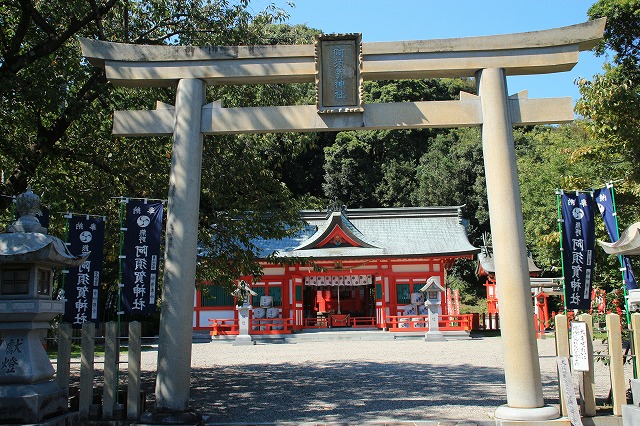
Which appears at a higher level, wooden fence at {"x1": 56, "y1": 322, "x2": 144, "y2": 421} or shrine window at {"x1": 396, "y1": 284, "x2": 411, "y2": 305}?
shrine window at {"x1": 396, "y1": 284, "x2": 411, "y2": 305}

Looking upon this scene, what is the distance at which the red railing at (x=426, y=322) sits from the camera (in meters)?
21.9

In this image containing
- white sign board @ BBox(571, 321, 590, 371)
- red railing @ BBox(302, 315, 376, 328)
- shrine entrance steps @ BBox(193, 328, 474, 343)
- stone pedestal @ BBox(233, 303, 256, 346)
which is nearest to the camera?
white sign board @ BBox(571, 321, 590, 371)

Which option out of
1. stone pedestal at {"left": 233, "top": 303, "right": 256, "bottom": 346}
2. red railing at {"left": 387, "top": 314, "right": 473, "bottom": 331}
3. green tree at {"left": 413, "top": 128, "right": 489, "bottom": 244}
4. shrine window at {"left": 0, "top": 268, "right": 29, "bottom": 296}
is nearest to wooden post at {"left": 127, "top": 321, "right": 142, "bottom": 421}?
shrine window at {"left": 0, "top": 268, "right": 29, "bottom": 296}

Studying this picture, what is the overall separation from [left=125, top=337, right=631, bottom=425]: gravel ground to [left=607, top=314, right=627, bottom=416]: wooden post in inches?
55.3

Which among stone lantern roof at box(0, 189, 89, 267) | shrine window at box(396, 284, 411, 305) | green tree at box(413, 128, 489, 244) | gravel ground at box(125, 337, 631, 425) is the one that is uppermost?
green tree at box(413, 128, 489, 244)

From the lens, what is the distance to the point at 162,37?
10.4 m

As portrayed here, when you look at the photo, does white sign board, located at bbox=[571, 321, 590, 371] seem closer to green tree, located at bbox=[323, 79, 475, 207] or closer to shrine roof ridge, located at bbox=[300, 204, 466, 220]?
shrine roof ridge, located at bbox=[300, 204, 466, 220]

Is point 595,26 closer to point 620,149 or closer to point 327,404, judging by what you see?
point 620,149

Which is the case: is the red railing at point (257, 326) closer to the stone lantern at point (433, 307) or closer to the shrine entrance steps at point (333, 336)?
the shrine entrance steps at point (333, 336)

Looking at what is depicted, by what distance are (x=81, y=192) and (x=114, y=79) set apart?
118 inches

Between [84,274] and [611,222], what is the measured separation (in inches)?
294

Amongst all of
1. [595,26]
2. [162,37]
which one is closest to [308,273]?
[162,37]

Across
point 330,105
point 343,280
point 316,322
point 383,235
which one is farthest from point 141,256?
point 383,235

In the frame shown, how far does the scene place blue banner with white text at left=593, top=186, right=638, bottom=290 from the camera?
7.46m
